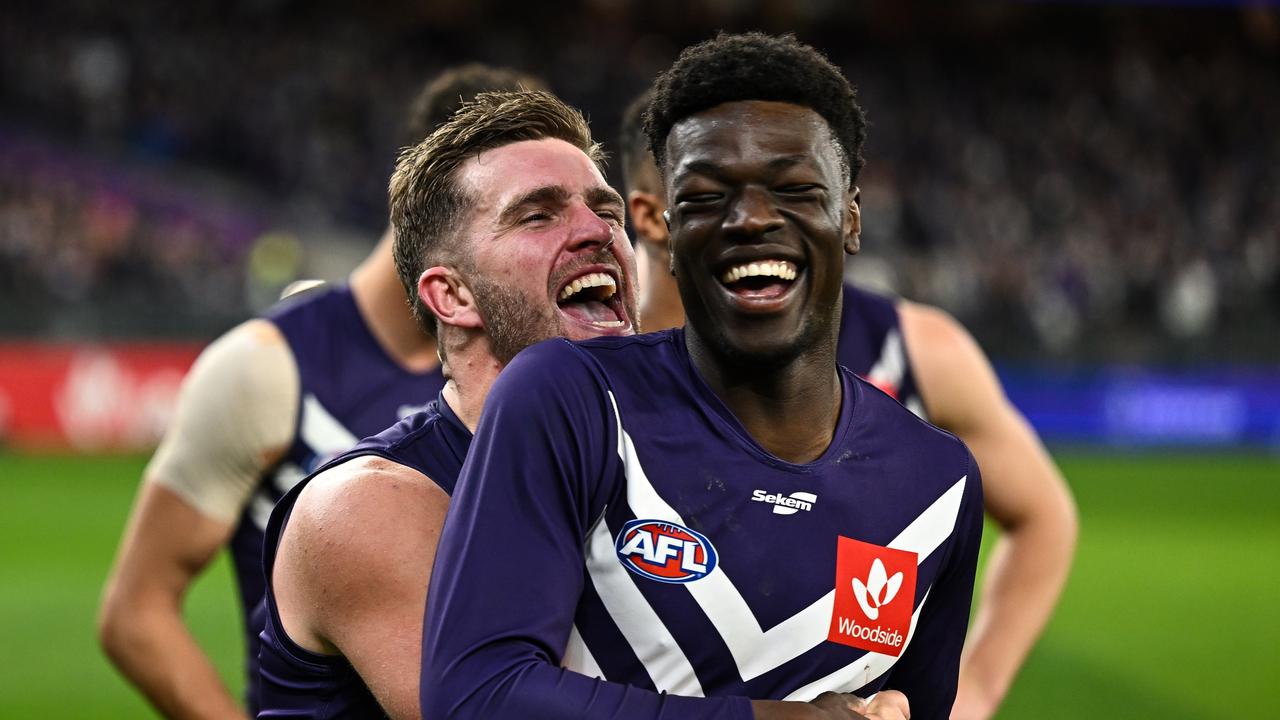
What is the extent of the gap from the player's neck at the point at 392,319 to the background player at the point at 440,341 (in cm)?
92

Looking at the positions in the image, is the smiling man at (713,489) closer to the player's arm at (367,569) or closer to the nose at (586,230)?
the player's arm at (367,569)

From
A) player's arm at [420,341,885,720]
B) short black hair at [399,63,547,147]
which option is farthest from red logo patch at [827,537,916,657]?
short black hair at [399,63,547,147]

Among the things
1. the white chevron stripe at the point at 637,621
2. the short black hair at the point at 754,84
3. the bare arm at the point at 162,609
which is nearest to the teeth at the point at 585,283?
the short black hair at the point at 754,84

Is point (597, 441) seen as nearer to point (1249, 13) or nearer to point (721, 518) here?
point (721, 518)

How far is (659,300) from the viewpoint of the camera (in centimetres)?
375

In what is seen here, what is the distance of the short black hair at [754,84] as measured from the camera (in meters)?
2.20

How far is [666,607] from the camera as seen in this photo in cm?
212

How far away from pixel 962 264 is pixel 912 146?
178 inches

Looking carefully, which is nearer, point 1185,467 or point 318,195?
point 1185,467

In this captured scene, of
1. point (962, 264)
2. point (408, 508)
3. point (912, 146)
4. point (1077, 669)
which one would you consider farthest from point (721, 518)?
point (912, 146)

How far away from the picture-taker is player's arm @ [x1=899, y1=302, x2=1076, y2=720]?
3.87 metres

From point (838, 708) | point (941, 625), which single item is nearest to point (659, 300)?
point (941, 625)

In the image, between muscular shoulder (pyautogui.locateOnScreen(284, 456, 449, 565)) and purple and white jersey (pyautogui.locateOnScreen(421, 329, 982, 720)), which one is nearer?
purple and white jersey (pyautogui.locateOnScreen(421, 329, 982, 720))

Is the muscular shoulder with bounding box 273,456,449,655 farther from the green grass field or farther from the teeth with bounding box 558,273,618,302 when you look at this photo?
the green grass field
